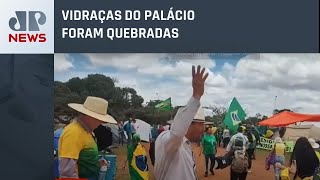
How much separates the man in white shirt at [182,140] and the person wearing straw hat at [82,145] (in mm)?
370

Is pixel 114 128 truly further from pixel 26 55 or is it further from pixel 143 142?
pixel 26 55

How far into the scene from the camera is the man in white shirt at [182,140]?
12.7 feet

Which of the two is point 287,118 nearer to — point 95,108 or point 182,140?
point 182,140

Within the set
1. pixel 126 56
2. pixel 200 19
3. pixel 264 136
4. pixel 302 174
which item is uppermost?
pixel 200 19

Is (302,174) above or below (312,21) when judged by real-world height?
below

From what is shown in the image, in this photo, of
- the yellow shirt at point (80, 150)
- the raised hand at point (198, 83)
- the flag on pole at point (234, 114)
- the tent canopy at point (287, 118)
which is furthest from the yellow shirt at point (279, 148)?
the yellow shirt at point (80, 150)

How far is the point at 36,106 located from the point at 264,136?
1521mm

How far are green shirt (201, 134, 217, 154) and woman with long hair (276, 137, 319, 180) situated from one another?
1.49 feet

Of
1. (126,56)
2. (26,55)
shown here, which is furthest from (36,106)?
(126,56)

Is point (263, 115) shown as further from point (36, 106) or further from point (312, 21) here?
point (36, 106)

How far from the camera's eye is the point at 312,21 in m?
3.85

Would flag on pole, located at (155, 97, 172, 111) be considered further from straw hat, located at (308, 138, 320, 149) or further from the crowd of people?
straw hat, located at (308, 138, 320, 149)

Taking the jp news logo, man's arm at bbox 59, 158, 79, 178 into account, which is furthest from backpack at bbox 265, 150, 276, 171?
the jp news logo

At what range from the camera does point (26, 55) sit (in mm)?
3898
